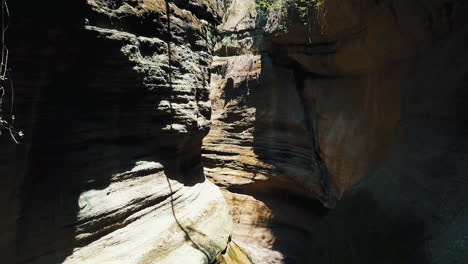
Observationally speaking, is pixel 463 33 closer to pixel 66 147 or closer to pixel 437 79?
pixel 437 79

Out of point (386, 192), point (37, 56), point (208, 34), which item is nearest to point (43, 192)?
point (37, 56)

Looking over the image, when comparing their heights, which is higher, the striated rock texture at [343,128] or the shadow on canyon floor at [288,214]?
the striated rock texture at [343,128]

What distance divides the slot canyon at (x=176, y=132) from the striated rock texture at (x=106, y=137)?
0.04 ft

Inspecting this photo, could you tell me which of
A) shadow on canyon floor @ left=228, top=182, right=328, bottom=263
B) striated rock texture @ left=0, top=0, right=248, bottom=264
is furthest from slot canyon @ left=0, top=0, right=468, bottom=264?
shadow on canyon floor @ left=228, top=182, right=328, bottom=263

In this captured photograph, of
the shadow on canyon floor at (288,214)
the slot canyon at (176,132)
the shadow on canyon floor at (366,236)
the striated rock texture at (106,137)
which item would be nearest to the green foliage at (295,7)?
the slot canyon at (176,132)

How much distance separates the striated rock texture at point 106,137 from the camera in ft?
8.33

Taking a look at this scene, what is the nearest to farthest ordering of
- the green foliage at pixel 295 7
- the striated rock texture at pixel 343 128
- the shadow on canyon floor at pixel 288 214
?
the striated rock texture at pixel 343 128 → the green foliage at pixel 295 7 → the shadow on canyon floor at pixel 288 214

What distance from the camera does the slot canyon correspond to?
8.21ft

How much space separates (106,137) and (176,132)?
0.87m

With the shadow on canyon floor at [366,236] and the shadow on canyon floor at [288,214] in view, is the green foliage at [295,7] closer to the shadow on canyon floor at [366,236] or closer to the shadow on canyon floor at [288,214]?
the shadow on canyon floor at [366,236]

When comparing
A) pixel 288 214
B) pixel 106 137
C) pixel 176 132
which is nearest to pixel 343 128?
pixel 288 214

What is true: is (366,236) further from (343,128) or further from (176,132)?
(343,128)

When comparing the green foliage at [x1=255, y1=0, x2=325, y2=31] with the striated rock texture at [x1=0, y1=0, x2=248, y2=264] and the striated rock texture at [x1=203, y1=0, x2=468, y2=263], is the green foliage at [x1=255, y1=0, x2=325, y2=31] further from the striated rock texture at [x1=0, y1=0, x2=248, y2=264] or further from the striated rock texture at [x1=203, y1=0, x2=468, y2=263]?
the striated rock texture at [x1=0, y1=0, x2=248, y2=264]

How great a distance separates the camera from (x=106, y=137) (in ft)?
10.5
